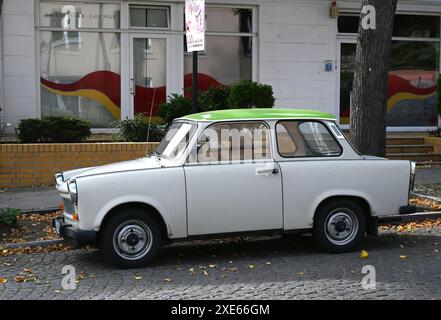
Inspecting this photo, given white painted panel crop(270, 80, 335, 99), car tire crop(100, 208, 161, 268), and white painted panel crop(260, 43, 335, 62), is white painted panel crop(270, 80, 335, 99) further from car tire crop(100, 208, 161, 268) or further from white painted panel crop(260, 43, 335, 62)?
car tire crop(100, 208, 161, 268)

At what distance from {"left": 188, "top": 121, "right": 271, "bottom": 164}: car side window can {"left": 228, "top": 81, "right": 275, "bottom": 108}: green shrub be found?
4935 mm

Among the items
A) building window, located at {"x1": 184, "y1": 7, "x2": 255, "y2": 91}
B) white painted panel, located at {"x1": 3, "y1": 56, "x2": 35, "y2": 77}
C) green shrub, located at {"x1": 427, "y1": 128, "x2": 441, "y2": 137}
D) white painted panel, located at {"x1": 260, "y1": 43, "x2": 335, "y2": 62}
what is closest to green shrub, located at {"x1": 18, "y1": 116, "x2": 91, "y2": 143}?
white painted panel, located at {"x1": 3, "y1": 56, "x2": 35, "y2": 77}

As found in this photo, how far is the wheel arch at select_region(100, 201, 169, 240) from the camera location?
21.0ft

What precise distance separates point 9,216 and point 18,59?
6.11 metres

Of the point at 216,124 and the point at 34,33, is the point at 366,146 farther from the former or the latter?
the point at 34,33

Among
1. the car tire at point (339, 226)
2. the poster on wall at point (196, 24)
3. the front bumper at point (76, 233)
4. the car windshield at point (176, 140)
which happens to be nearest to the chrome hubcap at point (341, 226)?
the car tire at point (339, 226)

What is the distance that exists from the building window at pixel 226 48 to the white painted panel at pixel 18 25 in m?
3.72

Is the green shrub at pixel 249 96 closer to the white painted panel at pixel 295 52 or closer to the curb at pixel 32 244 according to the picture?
the white painted panel at pixel 295 52

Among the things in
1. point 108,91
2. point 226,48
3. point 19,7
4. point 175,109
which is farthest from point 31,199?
point 226,48

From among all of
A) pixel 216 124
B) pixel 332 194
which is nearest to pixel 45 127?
pixel 216 124

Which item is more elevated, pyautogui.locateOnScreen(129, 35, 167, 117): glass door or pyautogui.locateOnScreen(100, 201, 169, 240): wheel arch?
pyautogui.locateOnScreen(129, 35, 167, 117): glass door

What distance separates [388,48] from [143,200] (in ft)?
16.0

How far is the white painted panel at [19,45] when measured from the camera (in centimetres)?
1318

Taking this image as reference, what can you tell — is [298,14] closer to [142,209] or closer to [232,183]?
[232,183]
